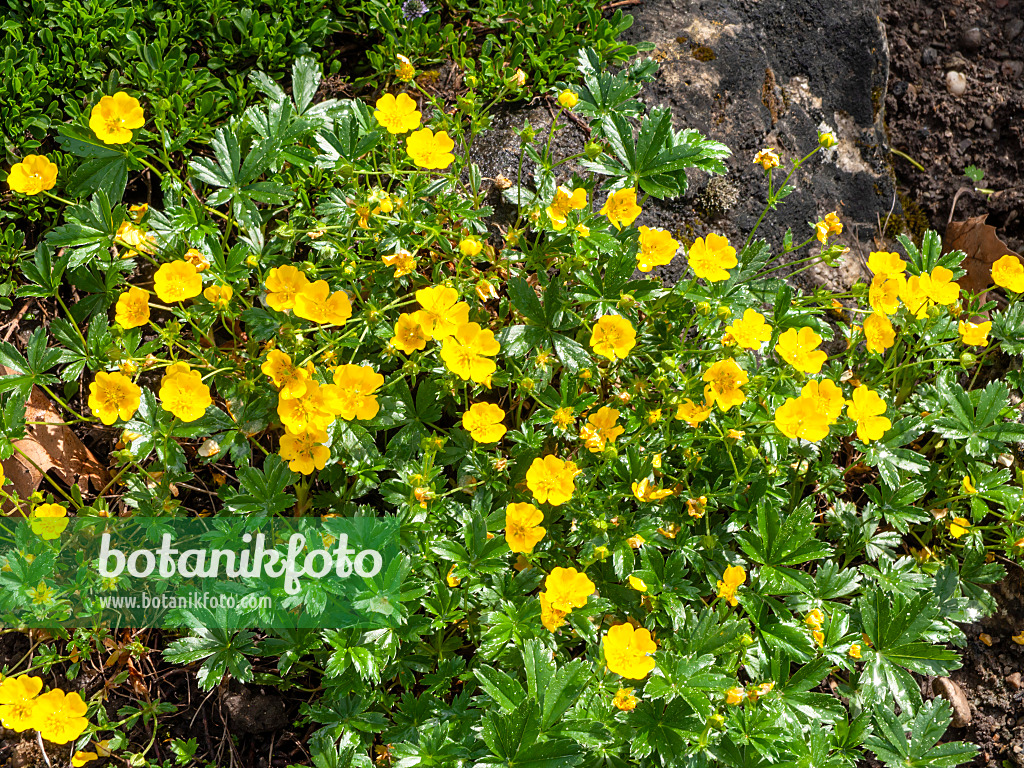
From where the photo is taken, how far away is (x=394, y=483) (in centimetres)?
259

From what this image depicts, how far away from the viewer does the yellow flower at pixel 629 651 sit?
2.26m

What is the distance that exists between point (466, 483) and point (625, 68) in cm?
205

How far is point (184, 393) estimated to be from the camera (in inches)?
94.7

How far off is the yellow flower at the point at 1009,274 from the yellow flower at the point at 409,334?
2234 mm

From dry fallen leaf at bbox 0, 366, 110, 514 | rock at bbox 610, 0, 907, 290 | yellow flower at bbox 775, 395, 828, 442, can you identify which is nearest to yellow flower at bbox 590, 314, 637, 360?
yellow flower at bbox 775, 395, 828, 442

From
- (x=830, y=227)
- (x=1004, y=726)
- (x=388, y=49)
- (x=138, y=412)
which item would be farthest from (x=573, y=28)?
(x=1004, y=726)

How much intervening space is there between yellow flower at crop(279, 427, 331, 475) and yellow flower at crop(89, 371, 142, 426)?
52 centimetres

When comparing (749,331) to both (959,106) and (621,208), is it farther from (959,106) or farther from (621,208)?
(959,106)

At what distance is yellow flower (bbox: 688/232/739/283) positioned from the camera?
2.65 metres

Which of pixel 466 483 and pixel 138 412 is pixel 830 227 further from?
pixel 138 412

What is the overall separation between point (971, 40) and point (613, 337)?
3.12 meters

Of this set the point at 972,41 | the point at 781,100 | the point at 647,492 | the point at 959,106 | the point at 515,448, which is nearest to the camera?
the point at 647,492

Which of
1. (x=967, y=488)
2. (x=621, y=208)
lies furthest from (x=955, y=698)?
(x=621, y=208)

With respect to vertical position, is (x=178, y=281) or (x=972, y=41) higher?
(x=972, y=41)
